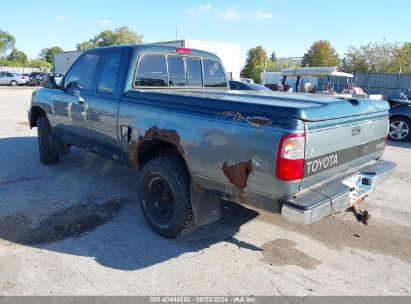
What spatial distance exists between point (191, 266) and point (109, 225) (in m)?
1.24

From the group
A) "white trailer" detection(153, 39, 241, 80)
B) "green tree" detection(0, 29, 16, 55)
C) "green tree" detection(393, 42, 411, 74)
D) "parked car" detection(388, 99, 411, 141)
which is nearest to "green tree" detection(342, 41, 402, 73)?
"green tree" detection(393, 42, 411, 74)

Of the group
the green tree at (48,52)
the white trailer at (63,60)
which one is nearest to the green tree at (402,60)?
the white trailer at (63,60)

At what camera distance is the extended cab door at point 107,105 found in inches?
161

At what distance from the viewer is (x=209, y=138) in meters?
2.95

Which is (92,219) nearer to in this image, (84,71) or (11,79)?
(84,71)

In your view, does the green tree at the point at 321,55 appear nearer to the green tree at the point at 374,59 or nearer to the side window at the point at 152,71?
the green tree at the point at 374,59

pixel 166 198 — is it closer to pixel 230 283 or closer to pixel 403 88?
pixel 230 283

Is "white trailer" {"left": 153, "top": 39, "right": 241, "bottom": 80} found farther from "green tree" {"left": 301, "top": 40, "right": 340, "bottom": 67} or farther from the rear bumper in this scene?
"green tree" {"left": 301, "top": 40, "right": 340, "bottom": 67}

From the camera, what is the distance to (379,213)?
14.6 ft

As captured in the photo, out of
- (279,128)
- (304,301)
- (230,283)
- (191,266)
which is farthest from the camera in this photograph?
(191,266)

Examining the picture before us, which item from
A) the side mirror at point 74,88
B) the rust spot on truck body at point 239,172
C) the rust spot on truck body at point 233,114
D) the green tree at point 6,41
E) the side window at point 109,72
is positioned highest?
the green tree at point 6,41

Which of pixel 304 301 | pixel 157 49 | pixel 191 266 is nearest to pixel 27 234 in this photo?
pixel 191 266

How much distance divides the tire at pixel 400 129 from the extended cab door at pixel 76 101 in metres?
8.67

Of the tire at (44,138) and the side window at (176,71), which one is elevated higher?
the side window at (176,71)
